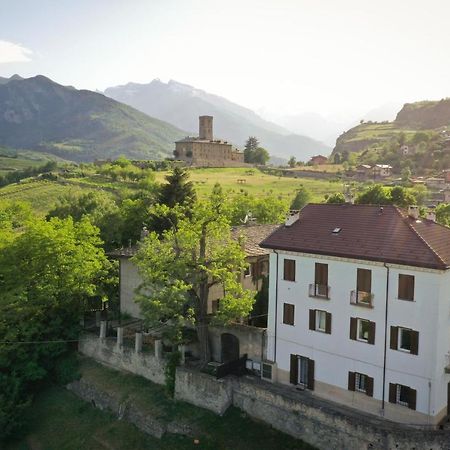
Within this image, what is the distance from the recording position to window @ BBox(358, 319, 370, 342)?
2639 centimetres

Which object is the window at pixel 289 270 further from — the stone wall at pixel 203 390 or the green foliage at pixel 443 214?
the green foliage at pixel 443 214

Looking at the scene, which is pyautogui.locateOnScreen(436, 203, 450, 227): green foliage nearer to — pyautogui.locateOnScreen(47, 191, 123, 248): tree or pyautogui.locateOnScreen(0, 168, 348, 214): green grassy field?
pyautogui.locateOnScreen(47, 191, 123, 248): tree

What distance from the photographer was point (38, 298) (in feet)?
119

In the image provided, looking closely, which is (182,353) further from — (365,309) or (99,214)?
(99,214)

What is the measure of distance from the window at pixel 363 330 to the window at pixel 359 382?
72.9 inches

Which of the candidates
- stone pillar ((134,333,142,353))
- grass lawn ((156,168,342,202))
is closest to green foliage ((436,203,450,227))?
grass lawn ((156,168,342,202))

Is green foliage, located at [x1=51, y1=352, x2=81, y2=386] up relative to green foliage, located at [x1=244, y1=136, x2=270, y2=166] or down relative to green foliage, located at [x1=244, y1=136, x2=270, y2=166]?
down

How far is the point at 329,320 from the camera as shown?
2778 cm

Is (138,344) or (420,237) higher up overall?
(420,237)

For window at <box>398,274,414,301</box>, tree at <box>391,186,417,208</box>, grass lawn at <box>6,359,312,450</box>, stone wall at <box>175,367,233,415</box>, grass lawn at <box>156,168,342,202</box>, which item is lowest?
grass lawn at <box>6,359,312,450</box>

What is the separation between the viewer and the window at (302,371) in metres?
28.7

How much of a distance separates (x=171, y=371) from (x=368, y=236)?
14449mm

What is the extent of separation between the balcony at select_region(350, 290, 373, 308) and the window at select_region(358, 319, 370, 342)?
0.89 m

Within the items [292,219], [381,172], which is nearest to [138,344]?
[292,219]
